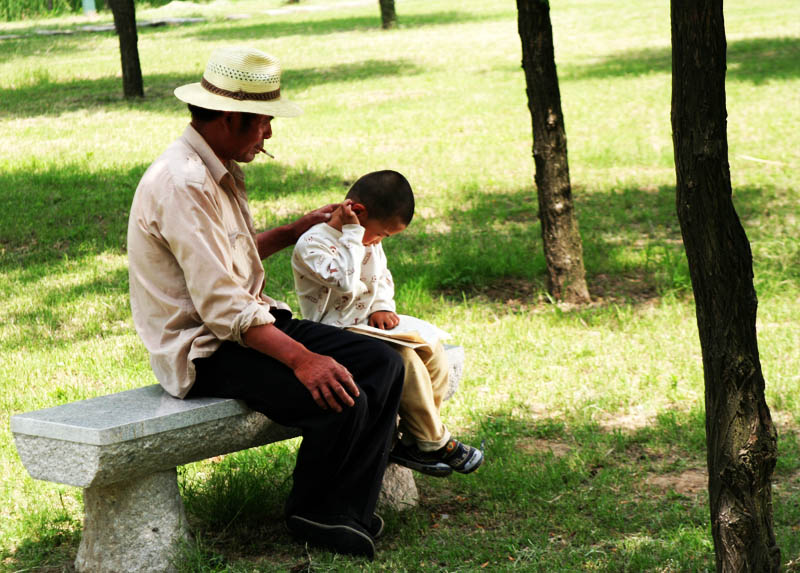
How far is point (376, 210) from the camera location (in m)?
4.06

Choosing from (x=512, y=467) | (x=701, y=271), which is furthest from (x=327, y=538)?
(x=701, y=271)

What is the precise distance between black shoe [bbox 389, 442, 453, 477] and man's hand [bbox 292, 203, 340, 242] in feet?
3.17

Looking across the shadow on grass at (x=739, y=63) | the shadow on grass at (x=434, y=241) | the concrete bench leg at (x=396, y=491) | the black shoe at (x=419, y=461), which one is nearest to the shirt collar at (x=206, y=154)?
the black shoe at (x=419, y=461)

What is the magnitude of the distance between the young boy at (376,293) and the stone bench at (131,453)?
1.76ft

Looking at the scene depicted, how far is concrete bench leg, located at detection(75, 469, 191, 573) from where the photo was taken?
3514 mm

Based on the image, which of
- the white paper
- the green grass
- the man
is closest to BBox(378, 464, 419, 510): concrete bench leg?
the green grass

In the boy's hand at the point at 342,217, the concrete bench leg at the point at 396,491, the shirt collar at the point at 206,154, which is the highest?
the shirt collar at the point at 206,154

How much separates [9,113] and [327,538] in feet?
41.1

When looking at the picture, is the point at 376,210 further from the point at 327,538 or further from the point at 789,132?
the point at 789,132

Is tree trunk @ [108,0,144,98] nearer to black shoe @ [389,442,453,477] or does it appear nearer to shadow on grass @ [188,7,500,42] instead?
shadow on grass @ [188,7,500,42]

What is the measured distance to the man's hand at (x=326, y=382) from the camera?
348 cm

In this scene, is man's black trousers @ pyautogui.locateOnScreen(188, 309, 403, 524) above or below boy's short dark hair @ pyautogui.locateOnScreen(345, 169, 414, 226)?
below

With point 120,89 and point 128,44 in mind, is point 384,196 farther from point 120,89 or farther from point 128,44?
point 120,89

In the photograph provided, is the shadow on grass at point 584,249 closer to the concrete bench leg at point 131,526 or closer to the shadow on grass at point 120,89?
the concrete bench leg at point 131,526
